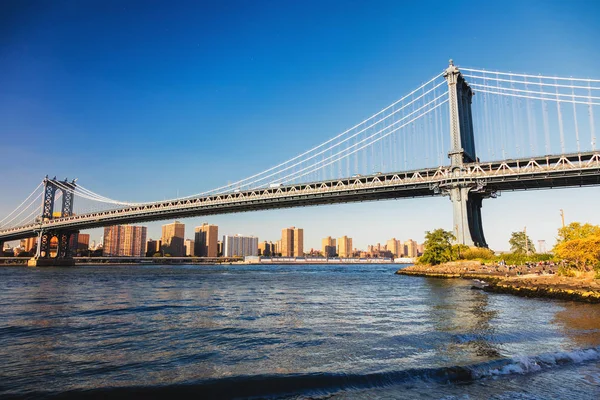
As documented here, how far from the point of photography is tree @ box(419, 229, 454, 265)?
51906 millimetres

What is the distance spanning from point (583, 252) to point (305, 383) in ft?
89.3

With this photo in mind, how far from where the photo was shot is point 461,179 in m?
52.1

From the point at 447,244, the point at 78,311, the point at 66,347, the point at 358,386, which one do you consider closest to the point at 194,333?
the point at 66,347

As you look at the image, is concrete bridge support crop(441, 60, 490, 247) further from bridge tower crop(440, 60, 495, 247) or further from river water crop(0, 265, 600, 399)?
river water crop(0, 265, 600, 399)

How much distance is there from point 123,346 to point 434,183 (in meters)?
50.3

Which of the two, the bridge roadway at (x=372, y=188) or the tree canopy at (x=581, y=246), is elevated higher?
the bridge roadway at (x=372, y=188)

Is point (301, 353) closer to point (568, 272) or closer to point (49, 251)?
point (568, 272)

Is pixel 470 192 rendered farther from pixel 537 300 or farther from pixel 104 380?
pixel 104 380

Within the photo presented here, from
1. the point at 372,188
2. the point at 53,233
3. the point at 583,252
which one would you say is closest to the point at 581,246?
the point at 583,252

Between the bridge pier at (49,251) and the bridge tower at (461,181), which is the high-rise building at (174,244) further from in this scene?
the bridge tower at (461,181)

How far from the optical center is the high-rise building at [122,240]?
182 metres

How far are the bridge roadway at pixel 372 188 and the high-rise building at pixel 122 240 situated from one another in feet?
312

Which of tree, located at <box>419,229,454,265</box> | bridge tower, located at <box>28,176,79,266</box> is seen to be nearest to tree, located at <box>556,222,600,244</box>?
tree, located at <box>419,229,454,265</box>

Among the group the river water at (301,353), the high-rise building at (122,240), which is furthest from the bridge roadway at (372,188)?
the high-rise building at (122,240)
